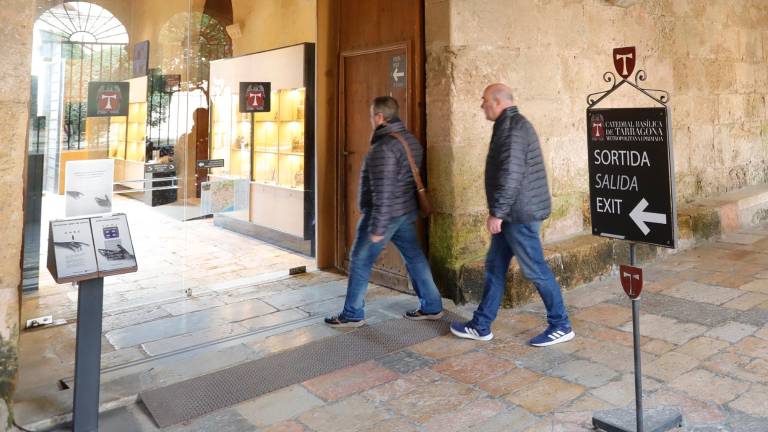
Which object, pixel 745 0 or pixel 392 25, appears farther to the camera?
pixel 745 0

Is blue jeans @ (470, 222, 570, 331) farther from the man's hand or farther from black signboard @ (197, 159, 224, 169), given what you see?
black signboard @ (197, 159, 224, 169)

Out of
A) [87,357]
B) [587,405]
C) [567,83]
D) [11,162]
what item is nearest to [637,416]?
[587,405]

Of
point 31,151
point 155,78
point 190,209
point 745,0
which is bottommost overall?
point 190,209

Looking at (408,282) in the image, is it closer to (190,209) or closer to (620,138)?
(190,209)

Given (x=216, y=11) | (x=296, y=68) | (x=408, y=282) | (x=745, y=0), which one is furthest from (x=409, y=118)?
(x=745, y=0)

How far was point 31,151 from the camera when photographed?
3906mm

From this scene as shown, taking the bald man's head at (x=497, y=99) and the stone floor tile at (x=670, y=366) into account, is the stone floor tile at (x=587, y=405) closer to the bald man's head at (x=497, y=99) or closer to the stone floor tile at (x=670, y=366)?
the stone floor tile at (x=670, y=366)

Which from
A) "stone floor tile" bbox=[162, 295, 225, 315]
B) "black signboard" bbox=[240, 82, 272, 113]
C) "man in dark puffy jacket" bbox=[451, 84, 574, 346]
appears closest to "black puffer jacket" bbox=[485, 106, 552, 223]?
"man in dark puffy jacket" bbox=[451, 84, 574, 346]

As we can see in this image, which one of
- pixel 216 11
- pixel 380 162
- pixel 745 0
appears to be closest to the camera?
pixel 380 162

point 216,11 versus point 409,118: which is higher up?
point 216,11

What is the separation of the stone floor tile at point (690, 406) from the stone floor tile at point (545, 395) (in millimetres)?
341

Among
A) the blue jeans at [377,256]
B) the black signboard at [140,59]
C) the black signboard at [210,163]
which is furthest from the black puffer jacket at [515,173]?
the black signboard at [210,163]

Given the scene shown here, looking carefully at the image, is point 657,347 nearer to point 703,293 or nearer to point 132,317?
point 703,293

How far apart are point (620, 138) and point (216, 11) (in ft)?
14.2
